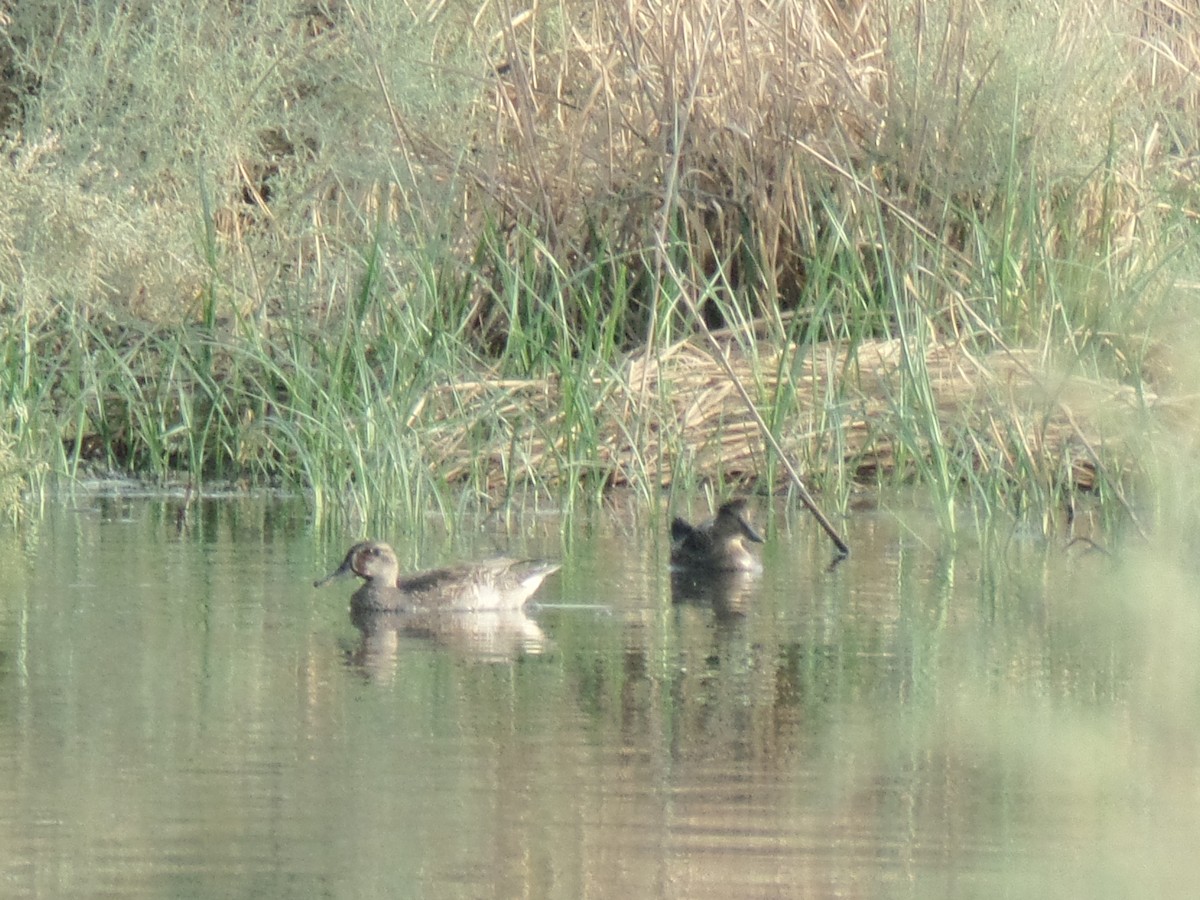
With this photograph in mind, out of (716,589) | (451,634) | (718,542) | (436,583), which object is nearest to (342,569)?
(436,583)

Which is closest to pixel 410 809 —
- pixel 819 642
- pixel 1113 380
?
pixel 819 642

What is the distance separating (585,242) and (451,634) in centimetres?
471

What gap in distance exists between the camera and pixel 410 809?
4.89 meters

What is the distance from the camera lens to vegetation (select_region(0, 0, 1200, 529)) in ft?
33.0

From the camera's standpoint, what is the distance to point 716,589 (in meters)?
8.21

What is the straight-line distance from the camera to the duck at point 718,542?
8562 millimetres

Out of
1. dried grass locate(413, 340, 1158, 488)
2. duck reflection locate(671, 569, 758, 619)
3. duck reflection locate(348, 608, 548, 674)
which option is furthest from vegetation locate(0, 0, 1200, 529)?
duck reflection locate(348, 608, 548, 674)

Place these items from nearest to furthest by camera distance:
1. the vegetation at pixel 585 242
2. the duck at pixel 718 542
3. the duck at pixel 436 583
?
the duck at pixel 436 583 < the duck at pixel 718 542 < the vegetation at pixel 585 242

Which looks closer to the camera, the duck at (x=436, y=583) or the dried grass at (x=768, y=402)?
the duck at (x=436, y=583)

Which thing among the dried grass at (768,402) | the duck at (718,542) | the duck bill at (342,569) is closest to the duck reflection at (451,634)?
the duck bill at (342,569)

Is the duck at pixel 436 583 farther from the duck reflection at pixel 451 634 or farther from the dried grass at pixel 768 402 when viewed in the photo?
the dried grass at pixel 768 402

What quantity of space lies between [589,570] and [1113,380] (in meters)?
2.74

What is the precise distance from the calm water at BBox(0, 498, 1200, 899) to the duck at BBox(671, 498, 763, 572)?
0.46ft

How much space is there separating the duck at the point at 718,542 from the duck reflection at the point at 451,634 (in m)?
1.07
